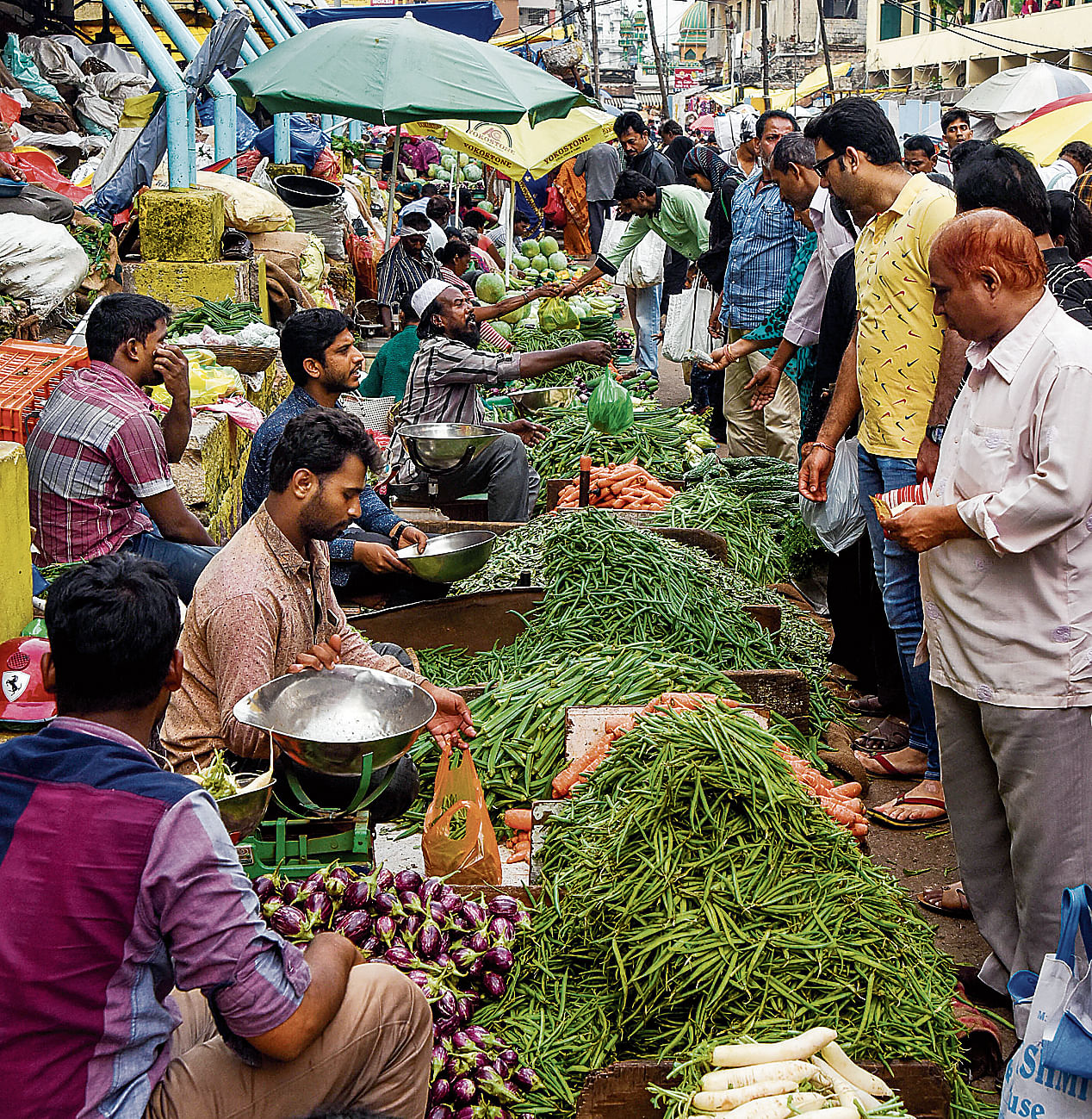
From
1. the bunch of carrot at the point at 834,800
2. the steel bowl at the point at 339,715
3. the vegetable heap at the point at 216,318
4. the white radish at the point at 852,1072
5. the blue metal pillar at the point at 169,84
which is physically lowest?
the bunch of carrot at the point at 834,800

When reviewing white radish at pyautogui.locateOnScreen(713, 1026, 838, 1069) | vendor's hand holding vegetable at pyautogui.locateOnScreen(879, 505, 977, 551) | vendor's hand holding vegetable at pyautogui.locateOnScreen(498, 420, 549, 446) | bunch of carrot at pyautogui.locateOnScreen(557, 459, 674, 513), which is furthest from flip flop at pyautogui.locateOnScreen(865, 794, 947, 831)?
vendor's hand holding vegetable at pyautogui.locateOnScreen(498, 420, 549, 446)

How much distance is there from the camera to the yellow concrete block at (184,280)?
785 cm

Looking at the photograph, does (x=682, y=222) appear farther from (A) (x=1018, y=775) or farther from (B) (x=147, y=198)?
(A) (x=1018, y=775)

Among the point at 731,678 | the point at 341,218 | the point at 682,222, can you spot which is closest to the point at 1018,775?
the point at 731,678

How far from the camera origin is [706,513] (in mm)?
6527

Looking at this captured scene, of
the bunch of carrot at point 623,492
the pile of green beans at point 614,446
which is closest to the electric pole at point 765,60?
the pile of green beans at point 614,446

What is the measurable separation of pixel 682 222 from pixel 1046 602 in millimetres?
7403

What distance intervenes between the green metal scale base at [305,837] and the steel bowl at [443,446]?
10.4 feet

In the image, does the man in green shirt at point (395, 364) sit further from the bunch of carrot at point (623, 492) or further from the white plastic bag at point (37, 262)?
the white plastic bag at point (37, 262)

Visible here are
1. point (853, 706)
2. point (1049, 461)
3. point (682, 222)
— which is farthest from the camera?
point (682, 222)

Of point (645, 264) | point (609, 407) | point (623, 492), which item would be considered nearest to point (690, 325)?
point (645, 264)

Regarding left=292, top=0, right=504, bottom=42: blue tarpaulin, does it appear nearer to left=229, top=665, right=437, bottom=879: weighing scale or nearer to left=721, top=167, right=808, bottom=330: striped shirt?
left=721, top=167, right=808, bottom=330: striped shirt

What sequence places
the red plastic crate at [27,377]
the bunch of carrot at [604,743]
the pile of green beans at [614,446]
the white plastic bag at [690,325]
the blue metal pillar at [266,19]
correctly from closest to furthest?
the bunch of carrot at [604,743] < the red plastic crate at [27,377] < the pile of green beans at [614,446] < the white plastic bag at [690,325] < the blue metal pillar at [266,19]

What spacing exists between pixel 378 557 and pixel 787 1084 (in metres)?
2.84
